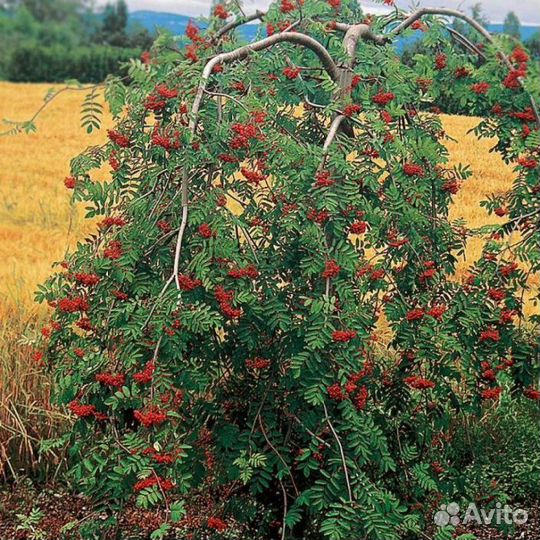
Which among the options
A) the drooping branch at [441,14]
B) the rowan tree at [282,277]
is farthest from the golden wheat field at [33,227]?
the rowan tree at [282,277]

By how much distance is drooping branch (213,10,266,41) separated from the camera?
2755 mm

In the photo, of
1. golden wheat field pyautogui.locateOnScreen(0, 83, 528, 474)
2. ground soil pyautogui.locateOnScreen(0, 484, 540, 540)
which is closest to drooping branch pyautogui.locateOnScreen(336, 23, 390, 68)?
golden wheat field pyautogui.locateOnScreen(0, 83, 528, 474)

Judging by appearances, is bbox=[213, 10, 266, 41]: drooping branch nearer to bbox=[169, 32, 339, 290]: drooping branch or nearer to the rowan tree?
the rowan tree

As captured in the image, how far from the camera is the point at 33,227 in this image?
652cm

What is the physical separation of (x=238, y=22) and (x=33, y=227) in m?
4.09

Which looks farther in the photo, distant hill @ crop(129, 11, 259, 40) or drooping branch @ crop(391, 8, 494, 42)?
drooping branch @ crop(391, 8, 494, 42)

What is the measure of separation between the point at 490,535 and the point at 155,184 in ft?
6.68

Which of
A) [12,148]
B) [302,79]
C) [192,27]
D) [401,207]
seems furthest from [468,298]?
[12,148]

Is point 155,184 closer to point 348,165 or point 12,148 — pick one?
point 348,165

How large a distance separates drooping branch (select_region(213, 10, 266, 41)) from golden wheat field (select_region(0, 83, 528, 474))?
1.01m

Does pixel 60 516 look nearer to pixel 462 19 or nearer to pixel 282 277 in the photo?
pixel 282 277

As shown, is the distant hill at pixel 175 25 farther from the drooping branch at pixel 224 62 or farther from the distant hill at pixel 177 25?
the drooping branch at pixel 224 62

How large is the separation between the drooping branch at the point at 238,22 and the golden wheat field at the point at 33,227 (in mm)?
1010

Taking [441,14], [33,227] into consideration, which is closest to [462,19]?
[441,14]
